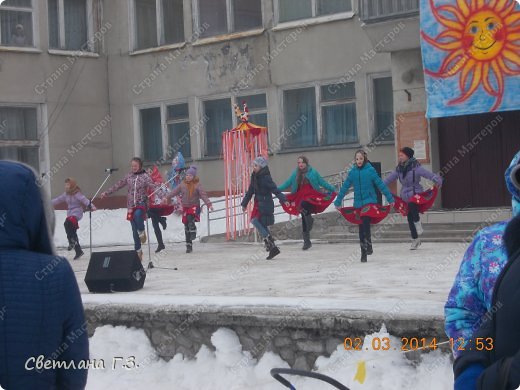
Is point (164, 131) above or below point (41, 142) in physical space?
above

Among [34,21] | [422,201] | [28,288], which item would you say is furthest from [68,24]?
[28,288]

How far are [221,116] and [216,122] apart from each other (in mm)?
252

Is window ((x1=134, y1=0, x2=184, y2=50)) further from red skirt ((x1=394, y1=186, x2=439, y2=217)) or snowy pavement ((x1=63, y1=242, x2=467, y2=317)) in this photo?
red skirt ((x1=394, y1=186, x2=439, y2=217))

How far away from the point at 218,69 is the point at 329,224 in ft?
24.7

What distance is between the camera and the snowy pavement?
29.7 ft

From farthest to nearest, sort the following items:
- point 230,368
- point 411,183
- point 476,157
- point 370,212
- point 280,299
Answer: point 476,157
point 411,183
point 370,212
point 280,299
point 230,368

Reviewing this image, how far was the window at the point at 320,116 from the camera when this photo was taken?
23812 millimetres

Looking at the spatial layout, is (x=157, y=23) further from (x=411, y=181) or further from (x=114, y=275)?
(x=114, y=275)

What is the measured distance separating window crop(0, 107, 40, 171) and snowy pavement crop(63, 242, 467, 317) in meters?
9.07

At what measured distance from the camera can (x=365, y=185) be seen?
1493 cm

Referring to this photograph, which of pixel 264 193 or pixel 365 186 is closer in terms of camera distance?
pixel 365 186

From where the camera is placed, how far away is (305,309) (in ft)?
27.8

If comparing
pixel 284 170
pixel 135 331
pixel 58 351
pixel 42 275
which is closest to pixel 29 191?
pixel 42 275

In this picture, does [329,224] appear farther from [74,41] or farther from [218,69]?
[74,41]
